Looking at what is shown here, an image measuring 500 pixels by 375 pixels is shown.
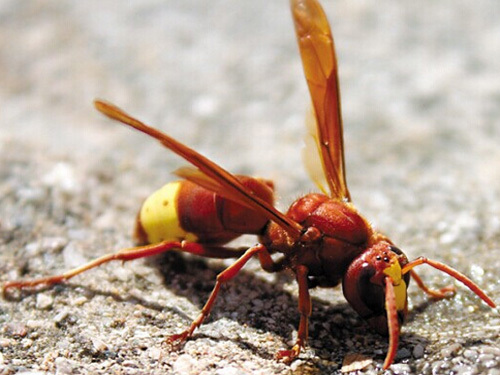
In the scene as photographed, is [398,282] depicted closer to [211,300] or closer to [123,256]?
[211,300]

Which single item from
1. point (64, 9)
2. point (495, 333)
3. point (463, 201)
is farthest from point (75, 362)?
point (64, 9)

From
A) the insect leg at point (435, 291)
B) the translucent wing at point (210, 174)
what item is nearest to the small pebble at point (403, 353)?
the insect leg at point (435, 291)

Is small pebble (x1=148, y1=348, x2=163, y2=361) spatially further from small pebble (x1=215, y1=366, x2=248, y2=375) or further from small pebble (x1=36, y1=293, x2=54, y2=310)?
small pebble (x1=36, y1=293, x2=54, y2=310)

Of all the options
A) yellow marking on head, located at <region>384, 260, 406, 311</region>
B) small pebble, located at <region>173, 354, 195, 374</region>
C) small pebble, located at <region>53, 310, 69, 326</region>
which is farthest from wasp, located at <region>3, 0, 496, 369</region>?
small pebble, located at <region>53, 310, 69, 326</region>

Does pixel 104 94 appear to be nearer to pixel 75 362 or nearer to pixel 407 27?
pixel 407 27

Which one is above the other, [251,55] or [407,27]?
[407,27]

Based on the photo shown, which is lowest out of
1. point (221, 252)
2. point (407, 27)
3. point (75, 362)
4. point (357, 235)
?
point (75, 362)
